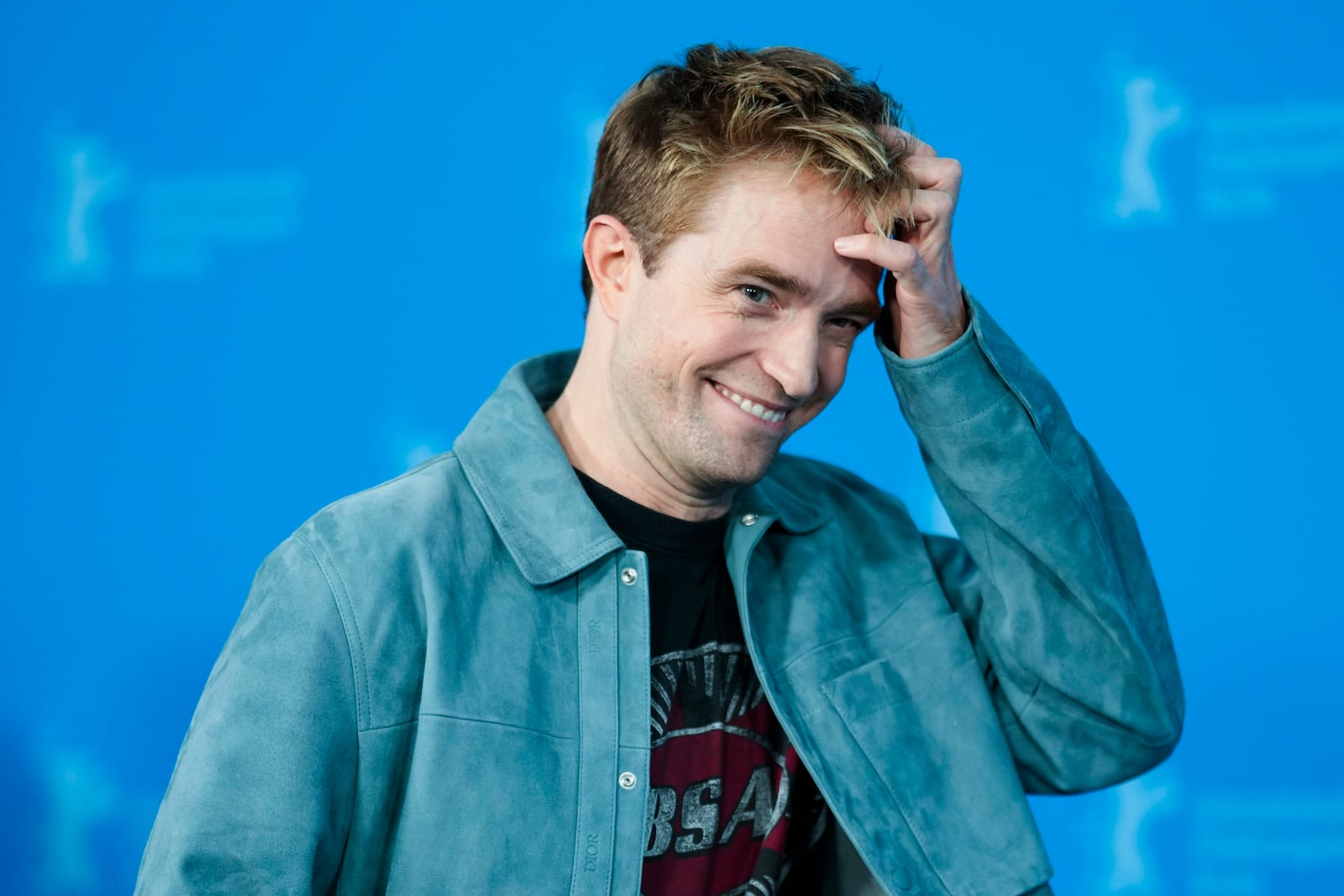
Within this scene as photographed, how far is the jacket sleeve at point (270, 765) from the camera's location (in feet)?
3.69

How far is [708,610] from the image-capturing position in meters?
1.42

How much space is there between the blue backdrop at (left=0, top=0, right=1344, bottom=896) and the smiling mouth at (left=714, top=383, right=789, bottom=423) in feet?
2.77

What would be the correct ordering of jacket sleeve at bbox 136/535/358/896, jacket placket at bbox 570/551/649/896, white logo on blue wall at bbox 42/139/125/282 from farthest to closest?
white logo on blue wall at bbox 42/139/125/282 → jacket placket at bbox 570/551/649/896 → jacket sleeve at bbox 136/535/358/896

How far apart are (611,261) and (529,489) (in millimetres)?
241

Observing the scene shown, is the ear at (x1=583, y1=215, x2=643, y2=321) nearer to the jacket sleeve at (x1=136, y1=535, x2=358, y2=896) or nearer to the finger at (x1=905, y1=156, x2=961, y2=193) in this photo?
the finger at (x1=905, y1=156, x2=961, y2=193)

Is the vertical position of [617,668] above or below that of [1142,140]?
below

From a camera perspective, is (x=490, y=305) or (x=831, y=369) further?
(x=490, y=305)

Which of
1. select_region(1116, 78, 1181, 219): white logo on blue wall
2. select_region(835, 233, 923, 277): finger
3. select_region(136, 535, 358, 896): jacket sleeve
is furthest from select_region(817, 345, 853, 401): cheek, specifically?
select_region(1116, 78, 1181, 219): white logo on blue wall

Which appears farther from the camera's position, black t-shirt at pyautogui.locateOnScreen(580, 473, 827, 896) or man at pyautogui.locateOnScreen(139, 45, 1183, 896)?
black t-shirt at pyautogui.locateOnScreen(580, 473, 827, 896)

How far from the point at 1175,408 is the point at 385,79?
4.06 ft

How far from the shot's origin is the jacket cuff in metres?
1.35

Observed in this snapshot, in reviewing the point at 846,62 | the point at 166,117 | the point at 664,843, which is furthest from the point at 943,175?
the point at 166,117

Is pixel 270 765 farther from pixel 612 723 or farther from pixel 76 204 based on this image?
pixel 76 204

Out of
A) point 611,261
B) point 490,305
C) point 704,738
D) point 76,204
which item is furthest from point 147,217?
point 704,738
